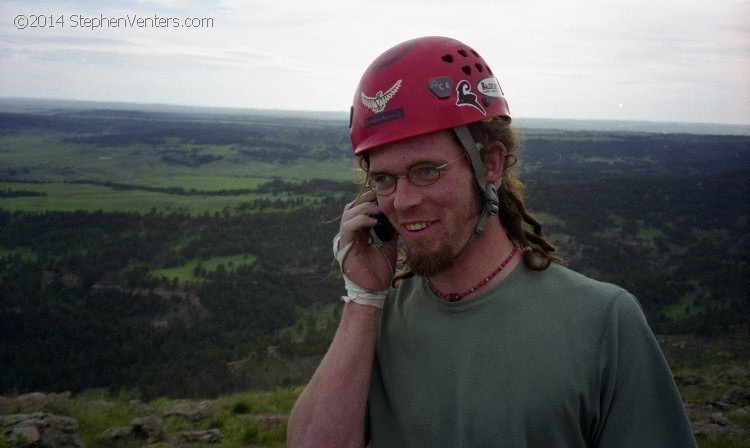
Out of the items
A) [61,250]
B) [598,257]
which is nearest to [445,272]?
[598,257]

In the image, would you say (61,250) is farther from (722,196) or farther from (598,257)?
(722,196)

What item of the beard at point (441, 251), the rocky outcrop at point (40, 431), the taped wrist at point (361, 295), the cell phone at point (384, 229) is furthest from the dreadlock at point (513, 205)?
the rocky outcrop at point (40, 431)

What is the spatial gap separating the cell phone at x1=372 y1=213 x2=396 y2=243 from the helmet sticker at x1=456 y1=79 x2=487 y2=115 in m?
0.68

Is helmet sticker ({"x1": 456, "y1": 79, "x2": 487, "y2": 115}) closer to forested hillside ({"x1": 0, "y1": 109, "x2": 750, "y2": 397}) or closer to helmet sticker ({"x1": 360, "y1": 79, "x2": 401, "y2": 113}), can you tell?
helmet sticker ({"x1": 360, "y1": 79, "x2": 401, "y2": 113})

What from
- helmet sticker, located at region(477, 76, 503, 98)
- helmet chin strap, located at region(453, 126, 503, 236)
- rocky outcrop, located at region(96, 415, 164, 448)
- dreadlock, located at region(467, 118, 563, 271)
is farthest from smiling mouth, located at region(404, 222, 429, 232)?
rocky outcrop, located at region(96, 415, 164, 448)

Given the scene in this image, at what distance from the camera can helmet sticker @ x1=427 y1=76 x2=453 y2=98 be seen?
8.04ft

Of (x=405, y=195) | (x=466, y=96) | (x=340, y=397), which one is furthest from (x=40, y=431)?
(x=466, y=96)

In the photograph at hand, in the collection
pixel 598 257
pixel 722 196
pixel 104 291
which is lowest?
pixel 104 291

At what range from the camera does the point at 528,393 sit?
1.95 meters

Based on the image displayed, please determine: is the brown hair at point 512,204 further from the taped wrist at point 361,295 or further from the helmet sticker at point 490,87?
the taped wrist at point 361,295

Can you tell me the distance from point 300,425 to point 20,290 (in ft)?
214

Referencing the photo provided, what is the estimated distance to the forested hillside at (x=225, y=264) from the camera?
38.9 m

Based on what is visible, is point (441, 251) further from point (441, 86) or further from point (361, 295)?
point (441, 86)

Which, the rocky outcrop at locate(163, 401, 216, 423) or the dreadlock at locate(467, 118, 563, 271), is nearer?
the dreadlock at locate(467, 118, 563, 271)
